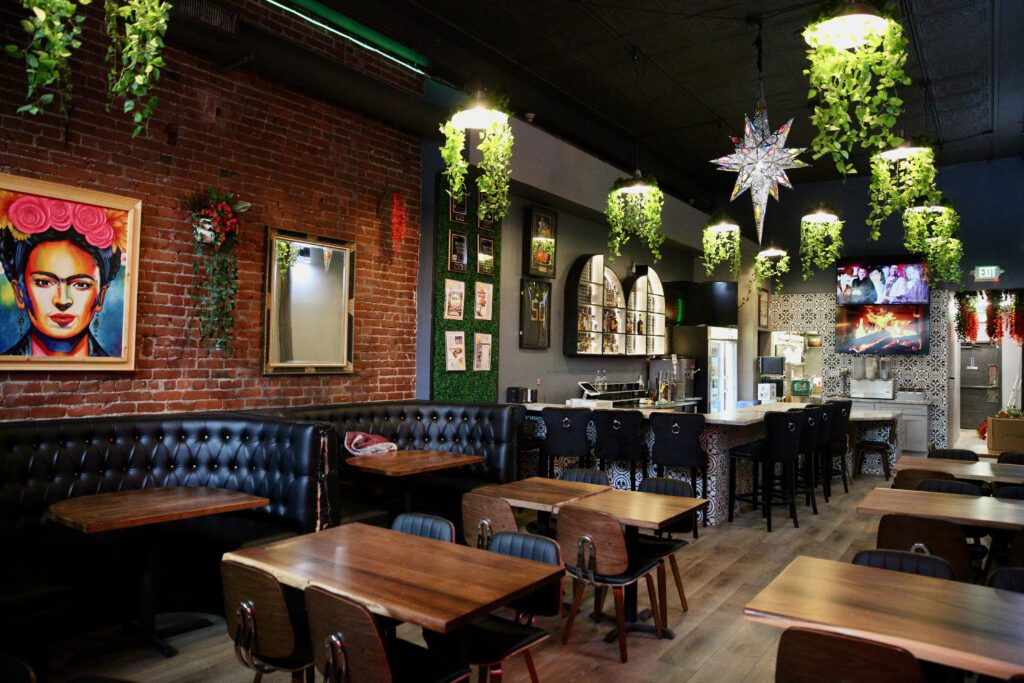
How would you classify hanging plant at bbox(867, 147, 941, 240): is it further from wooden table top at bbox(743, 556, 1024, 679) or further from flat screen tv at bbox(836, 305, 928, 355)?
flat screen tv at bbox(836, 305, 928, 355)

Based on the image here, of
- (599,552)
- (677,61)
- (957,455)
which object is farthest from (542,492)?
(677,61)

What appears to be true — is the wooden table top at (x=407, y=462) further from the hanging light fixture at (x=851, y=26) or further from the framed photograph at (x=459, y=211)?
the hanging light fixture at (x=851, y=26)

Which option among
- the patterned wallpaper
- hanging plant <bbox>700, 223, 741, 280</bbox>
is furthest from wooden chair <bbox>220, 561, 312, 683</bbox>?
the patterned wallpaper

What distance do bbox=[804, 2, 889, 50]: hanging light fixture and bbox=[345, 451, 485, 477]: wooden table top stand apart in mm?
3431

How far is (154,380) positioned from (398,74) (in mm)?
3363

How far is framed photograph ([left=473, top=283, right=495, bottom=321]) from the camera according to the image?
22.3ft

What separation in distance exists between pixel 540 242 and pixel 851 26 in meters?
4.26

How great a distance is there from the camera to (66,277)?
4.02 meters

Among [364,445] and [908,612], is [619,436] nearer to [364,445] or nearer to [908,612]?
[364,445]

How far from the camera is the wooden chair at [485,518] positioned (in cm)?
337

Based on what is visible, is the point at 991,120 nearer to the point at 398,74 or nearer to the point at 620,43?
the point at 620,43

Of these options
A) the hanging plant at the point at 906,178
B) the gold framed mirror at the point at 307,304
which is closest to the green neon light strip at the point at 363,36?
the gold framed mirror at the point at 307,304

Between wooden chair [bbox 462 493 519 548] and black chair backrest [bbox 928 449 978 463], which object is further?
black chair backrest [bbox 928 449 978 463]

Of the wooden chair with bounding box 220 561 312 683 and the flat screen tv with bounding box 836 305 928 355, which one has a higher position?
the flat screen tv with bounding box 836 305 928 355
